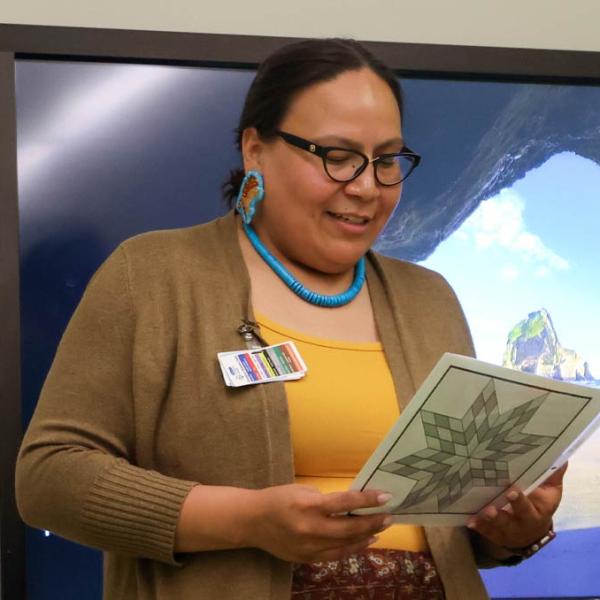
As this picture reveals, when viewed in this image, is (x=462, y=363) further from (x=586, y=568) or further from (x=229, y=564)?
(x=586, y=568)

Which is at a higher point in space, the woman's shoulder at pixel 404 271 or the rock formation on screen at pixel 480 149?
the rock formation on screen at pixel 480 149

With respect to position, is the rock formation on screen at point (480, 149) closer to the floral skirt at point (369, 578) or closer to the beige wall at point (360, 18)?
the beige wall at point (360, 18)

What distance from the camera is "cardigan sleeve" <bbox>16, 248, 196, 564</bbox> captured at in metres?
1.21

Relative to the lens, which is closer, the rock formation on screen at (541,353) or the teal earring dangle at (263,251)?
the teal earring dangle at (263,251)

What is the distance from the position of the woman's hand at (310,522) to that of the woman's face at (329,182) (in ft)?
1.32

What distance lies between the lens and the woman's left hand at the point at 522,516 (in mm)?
1343

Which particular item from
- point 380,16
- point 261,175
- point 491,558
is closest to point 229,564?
point 491,558

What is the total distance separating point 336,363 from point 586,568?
972 mm

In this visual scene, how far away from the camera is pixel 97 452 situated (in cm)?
124

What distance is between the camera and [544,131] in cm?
219

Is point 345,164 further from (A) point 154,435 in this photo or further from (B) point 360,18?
(B) point 360,18

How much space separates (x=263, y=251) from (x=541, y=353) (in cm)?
86

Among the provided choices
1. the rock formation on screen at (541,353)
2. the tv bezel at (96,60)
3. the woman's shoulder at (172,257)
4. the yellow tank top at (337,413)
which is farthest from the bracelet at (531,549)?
the tv bezel at (96,60)

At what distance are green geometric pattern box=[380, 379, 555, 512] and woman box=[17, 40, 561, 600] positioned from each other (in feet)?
0.21
